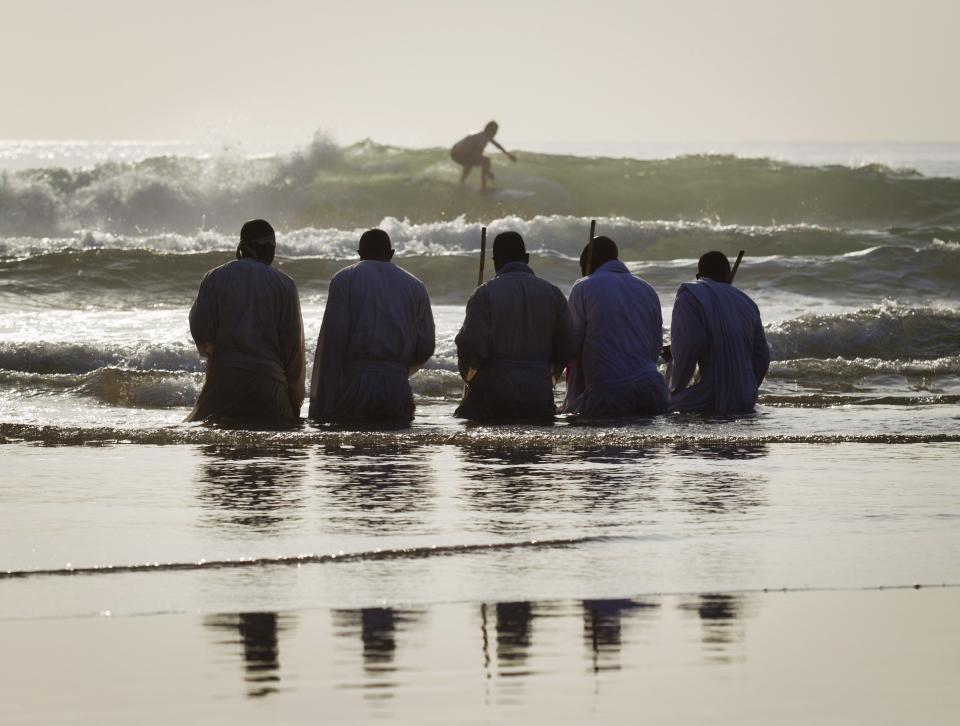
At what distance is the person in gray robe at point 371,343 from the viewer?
10258mm

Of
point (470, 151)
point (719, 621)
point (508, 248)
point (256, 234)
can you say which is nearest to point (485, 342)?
point (508, 248)

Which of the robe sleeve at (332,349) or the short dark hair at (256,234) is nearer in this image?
the short dark hair at (256,234)

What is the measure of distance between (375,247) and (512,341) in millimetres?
1025

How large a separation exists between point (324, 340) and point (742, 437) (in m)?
2.52

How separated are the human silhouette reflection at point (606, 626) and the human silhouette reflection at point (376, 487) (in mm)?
1368

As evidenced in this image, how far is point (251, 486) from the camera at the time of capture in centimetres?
768

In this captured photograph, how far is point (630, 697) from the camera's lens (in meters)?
4.29

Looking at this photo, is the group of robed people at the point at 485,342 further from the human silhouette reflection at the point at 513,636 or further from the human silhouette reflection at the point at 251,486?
the human silhouette reflection at the point at 513,636

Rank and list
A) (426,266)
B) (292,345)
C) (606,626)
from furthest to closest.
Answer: (426,266) → (292,345) → (606,626)

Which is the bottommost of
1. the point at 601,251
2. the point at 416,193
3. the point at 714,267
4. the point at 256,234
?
the point at 714,267

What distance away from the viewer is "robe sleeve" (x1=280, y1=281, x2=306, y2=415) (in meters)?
10.1

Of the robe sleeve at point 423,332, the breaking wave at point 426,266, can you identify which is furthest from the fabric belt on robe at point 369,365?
the breaking wave at point 426,266

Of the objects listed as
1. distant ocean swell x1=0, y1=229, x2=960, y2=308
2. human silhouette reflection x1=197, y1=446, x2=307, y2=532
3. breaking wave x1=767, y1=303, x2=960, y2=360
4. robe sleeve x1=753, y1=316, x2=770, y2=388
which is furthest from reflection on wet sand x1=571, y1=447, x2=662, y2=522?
distant ocean swell x1=0, y1=229, x2=960, y2=308

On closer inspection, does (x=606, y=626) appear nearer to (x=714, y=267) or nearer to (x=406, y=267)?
(x=714, y=267)
